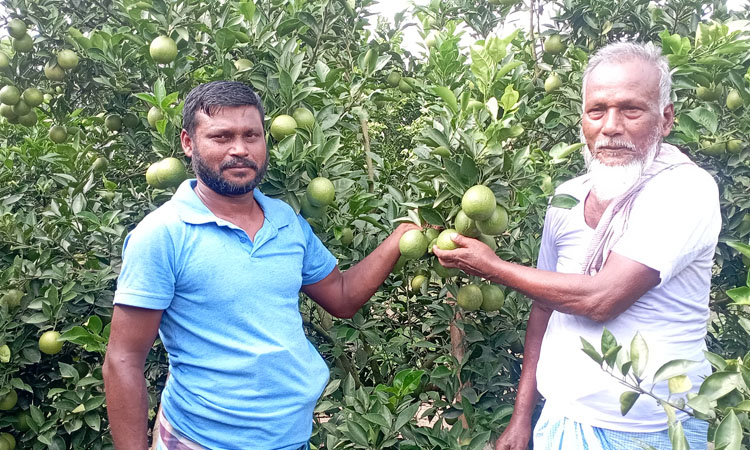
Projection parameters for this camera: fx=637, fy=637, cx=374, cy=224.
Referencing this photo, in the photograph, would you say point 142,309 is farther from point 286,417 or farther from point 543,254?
point 543,254

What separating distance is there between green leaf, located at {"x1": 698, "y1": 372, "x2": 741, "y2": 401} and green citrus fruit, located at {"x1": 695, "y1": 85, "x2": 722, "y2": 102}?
1416 mm

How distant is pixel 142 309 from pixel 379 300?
134 cm

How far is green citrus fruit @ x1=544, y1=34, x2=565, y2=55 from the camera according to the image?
9.12 feet

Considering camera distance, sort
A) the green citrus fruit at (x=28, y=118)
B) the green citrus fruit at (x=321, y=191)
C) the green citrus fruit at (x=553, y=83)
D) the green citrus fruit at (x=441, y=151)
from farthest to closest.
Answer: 1. the green citrus fruit at (x=28, y=118)
2. the green citrus fruit at (x=553, y=83)
3. the green citrus fruit at (x=321, y=191)
4. the green citrus fruit at (x=441, y=151)

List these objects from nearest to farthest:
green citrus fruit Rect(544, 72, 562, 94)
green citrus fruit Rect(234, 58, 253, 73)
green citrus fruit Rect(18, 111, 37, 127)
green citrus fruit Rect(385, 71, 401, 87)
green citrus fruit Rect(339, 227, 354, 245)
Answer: green citrus fruit Rect(234, 58, 253, 73), green citrus fruit Rect(339, 227, 354, 245), green citrus fruit Rect(544, 72, 562, 94), green citrus fruit Rect(18, 111, 37, 127), green citrus fruit Rect(385, 71, 401, 87)

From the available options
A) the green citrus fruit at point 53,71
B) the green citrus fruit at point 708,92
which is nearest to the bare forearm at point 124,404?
the green citrus fruit at point 53,71

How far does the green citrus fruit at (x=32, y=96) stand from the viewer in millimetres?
2742

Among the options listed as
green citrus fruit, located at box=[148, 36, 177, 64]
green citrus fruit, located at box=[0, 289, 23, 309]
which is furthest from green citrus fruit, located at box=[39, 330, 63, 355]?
green citrus fruit, located at box=[148, 36, 177, 64]

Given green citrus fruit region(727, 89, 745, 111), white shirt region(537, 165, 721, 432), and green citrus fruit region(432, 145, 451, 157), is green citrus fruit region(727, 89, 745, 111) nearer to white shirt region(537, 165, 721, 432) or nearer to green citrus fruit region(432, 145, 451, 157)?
white shirt region(537, 165, 721, 432)

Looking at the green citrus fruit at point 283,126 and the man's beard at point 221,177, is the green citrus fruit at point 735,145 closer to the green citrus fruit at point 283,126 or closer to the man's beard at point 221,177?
the green citrus fruit at point 283,126

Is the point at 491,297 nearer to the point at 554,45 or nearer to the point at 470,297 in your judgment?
the point at 470,297

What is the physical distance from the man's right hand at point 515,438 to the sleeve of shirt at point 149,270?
110cm

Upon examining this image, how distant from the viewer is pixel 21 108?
2.79 metres

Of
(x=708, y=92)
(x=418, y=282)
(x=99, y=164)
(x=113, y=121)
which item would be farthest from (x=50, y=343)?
(x=708, y=92)
